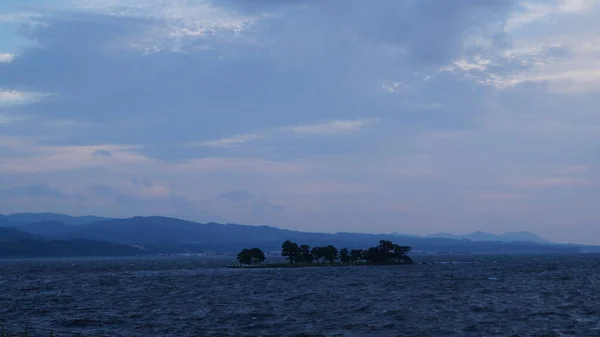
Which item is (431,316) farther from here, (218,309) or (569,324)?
(218,309)

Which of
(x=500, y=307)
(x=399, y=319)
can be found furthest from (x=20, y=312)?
(x=500, y=307)

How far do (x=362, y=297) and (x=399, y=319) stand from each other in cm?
2909

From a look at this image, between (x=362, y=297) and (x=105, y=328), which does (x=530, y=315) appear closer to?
(x=362, y=297)

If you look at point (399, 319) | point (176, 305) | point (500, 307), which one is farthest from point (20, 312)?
point (500, 307)

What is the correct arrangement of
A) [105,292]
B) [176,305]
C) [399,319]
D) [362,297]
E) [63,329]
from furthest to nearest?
1. [105,292]
2. [362,297]
3. [176,305]
4. [399,319]
5. [63,329]

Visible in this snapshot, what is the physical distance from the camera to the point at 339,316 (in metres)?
79.6

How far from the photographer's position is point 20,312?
8694cm

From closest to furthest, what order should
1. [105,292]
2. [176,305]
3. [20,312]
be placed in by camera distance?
[20,312]
[176,305]
[105,292]

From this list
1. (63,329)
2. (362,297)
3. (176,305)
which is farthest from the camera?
(362,297)

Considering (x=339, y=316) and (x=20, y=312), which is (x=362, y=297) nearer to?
(x=339, y=316)

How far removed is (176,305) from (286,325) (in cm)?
2946

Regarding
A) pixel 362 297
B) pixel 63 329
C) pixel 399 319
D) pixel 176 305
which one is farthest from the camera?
pixel 362 297

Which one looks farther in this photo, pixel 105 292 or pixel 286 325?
pixel 105 292

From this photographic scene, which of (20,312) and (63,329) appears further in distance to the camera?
(20,312)
